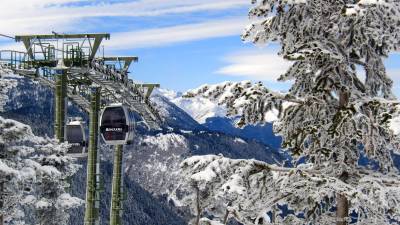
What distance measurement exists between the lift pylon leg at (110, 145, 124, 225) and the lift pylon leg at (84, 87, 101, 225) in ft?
13.2

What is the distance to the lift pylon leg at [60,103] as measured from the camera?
1086 inches

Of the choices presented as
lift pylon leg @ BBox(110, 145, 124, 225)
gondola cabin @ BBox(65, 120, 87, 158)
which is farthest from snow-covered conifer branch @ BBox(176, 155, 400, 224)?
lift pylon leg @ BBox(110, 145, 124, 225)

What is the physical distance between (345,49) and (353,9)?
1.24 m

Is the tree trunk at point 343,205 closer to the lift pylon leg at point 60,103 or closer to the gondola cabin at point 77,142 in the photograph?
the lift pylon leg at point 60,103

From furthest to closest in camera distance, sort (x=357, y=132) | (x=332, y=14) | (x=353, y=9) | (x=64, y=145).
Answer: (x=64, y=145) < (x=332, y=14) < (x=357, y=132) < (x=353, y=9)

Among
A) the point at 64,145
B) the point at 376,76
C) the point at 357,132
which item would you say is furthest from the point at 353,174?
the point at 64,145

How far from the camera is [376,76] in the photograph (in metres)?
9.54

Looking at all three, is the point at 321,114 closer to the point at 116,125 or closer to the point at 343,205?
the point at 343,205

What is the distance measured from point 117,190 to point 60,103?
960 cm

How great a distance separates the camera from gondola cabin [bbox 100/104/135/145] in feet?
103

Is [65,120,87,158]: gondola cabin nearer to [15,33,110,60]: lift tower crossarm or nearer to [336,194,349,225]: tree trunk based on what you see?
[15,33,110,60]: lift tower crossarm

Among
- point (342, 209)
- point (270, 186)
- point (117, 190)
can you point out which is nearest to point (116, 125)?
point (117, 190)

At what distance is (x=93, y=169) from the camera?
3089 cm

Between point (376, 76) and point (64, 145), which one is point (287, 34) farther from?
point (64, 145)
